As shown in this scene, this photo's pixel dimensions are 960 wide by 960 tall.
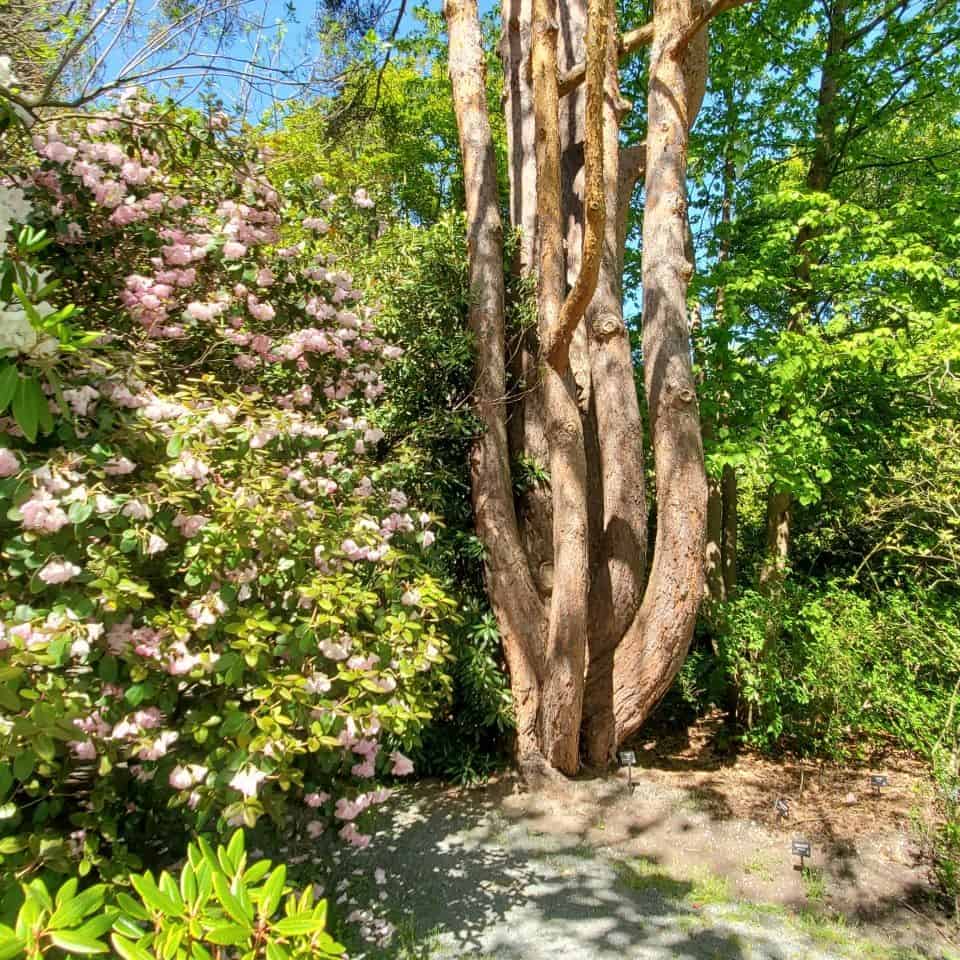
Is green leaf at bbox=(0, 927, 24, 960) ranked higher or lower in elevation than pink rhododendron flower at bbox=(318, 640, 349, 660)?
lower

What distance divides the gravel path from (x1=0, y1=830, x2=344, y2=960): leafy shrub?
2.24 m

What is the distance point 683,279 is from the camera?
4.80m

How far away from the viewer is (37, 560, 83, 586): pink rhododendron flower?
1.67 metres

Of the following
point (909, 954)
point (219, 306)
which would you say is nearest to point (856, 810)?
point (909, 954)

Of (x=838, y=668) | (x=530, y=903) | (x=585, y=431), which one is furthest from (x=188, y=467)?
(x=838, y=668)

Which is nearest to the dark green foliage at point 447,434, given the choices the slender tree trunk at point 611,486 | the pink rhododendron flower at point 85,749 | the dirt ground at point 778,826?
the dirt ground at point 778,826

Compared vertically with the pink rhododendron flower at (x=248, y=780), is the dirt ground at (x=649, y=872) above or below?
below

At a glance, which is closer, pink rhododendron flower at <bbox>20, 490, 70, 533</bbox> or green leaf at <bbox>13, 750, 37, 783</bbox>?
green leaf at <bbox>13, 750, 37, 783</bbox>

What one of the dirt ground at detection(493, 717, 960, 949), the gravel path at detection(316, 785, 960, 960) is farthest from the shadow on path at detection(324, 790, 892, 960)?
the dirt ground at detection(493, 717, 960, 949)

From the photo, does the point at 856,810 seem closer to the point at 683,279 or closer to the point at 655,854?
the point at 655,854

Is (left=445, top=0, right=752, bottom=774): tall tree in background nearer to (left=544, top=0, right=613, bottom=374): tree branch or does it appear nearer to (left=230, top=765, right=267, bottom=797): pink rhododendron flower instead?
(left=544, top=0, right=613, bottom=374): tree branch

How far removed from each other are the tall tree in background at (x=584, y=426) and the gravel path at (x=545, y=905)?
840 mm

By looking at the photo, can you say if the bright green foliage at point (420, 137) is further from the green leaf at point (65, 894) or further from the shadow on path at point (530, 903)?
the green leaf at point (65, 894)

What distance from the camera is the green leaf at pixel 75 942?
0.74 m
